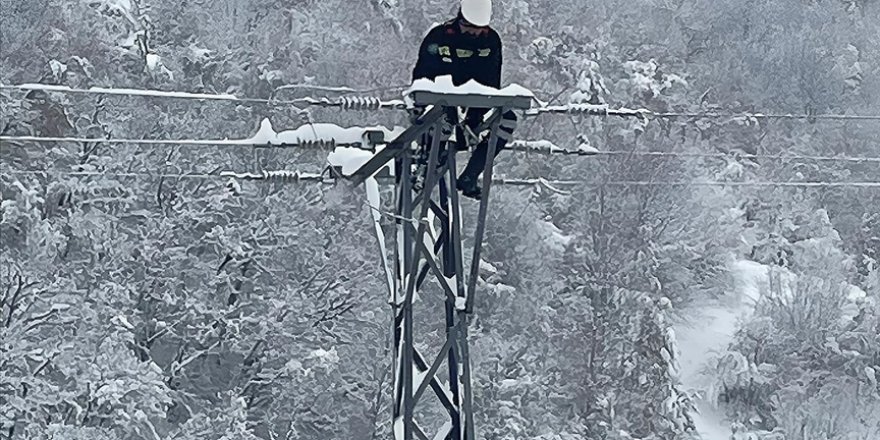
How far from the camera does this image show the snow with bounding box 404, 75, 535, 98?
635 centimetres

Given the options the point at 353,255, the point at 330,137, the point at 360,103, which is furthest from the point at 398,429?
the point at 353,255

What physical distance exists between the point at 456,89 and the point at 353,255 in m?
16.6

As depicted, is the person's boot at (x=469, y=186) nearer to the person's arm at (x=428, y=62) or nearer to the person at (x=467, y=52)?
the person at (x=467, y=52)

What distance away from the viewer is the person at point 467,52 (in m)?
6.66

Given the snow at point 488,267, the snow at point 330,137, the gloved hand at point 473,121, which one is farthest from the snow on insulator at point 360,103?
the snow at point 488,267

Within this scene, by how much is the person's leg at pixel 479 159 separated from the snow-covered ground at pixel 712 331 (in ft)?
59.8

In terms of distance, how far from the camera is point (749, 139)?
31.4 m

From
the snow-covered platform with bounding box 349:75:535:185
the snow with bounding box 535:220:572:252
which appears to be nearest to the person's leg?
the snow-covered platform with bounding box 349:75:535:185

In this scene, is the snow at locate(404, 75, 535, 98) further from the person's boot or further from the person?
the person's boot

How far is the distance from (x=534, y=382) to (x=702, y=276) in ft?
20.8

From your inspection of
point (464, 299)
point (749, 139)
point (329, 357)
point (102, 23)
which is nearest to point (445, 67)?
point (464, 299)

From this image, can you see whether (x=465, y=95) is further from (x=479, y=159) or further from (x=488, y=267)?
(x=488, y=267)

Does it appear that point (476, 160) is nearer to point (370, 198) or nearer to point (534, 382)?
point (370, 198)

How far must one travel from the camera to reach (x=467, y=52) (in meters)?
6.67
